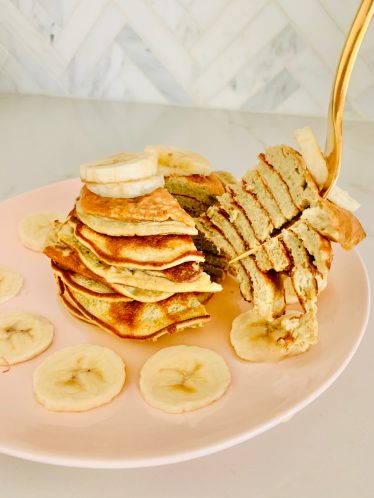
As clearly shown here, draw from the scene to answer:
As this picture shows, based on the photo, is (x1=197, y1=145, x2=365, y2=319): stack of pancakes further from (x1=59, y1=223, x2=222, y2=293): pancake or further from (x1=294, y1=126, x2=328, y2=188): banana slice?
(x1=59, y1=223, x2=222, y2=293): pancake

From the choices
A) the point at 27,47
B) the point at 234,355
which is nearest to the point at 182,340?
the point at 234,355

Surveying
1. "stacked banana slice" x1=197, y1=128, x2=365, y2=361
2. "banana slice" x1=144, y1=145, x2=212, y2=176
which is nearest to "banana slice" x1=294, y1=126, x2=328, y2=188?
"stacked banana slice" x1=197, y1=128, x2=365, y2=361

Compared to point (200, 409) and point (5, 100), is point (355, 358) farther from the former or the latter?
point (5, 100)

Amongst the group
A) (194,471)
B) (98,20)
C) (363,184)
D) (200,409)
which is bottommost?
(194,471)

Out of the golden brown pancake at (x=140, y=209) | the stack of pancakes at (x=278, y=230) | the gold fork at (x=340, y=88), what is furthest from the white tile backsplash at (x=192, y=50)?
the golden brown pancake at (x=140, y=209)

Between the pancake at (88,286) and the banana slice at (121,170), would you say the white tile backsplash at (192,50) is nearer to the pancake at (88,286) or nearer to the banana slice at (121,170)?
the banana slice at (121,170)

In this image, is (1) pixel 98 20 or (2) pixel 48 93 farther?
(2) pixel 48 93
